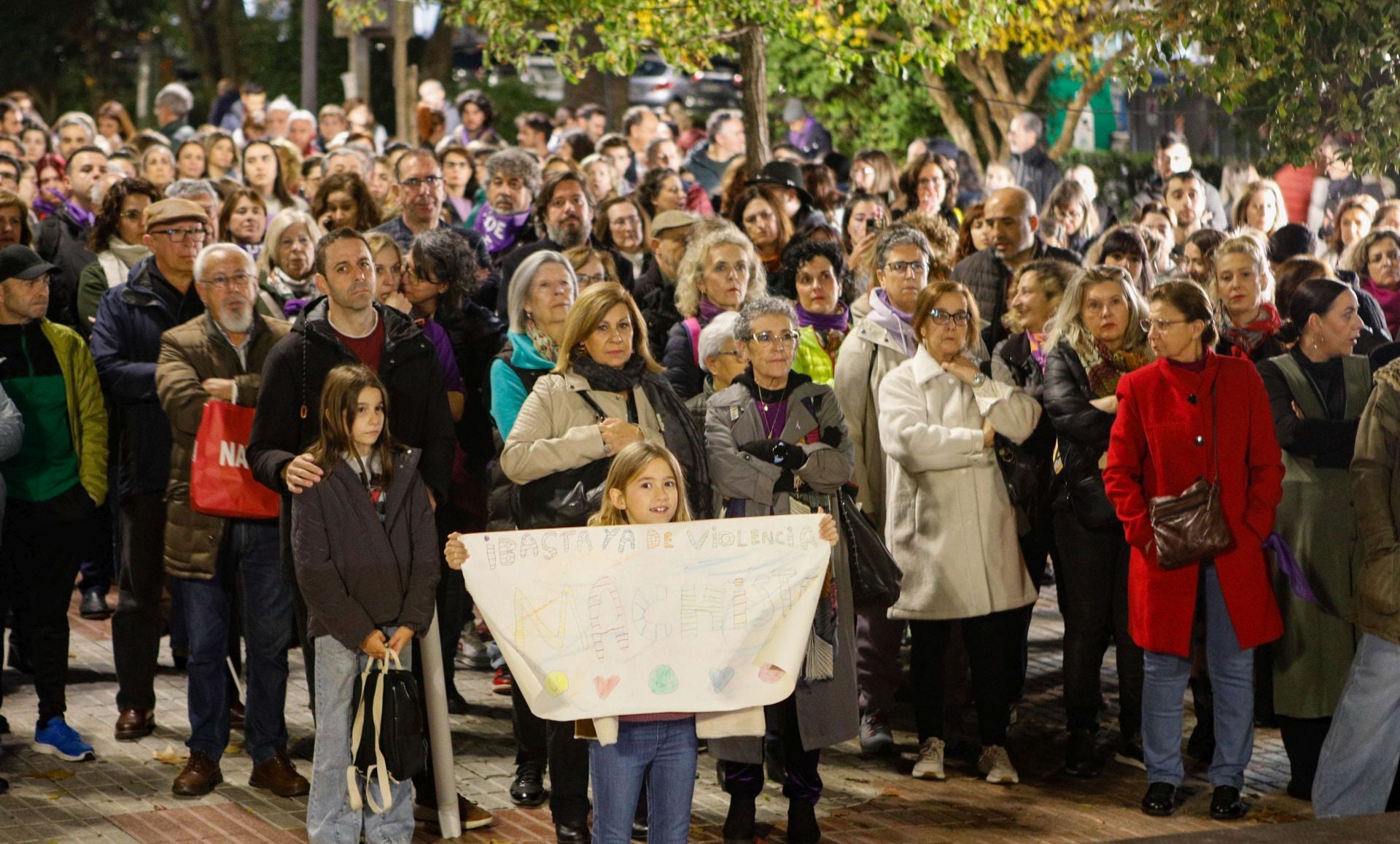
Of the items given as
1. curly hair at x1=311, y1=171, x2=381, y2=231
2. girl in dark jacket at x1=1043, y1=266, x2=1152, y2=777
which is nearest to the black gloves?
girl in dark jacket at x1=1043, y1=266, x2=1152, y2=777

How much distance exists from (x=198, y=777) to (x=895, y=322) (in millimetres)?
3730

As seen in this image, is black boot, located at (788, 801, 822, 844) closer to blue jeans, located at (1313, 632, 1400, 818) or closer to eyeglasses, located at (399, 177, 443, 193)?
blue jeans, located at (1313, 632, 1400, 818)

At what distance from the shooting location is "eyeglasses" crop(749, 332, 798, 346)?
7.13 m

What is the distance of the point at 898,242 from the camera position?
8.66 m

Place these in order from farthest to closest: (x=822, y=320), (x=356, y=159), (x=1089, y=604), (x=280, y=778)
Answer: (x=356, y=159), (x=822, y=320), (x=1089, y=604), (x=280, y=778)

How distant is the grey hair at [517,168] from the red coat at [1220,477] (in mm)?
4534

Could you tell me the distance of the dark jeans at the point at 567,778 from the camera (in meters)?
6.82

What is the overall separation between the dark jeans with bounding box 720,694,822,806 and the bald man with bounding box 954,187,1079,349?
3393 millimetres

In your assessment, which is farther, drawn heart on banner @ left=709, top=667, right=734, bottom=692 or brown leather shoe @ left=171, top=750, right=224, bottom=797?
brown leather shoe @ left=171, top=750, right=224, bottom=797

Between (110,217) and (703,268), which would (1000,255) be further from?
(110,217)

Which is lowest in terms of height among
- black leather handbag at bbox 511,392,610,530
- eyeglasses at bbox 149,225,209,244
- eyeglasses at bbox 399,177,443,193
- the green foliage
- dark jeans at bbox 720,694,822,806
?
dark jeans at bbox 720,694,822,806

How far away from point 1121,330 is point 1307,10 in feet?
5.17

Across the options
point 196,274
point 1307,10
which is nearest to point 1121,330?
point 1307,10

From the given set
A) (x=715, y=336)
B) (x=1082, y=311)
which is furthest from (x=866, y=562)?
(x=1082, y=311)
